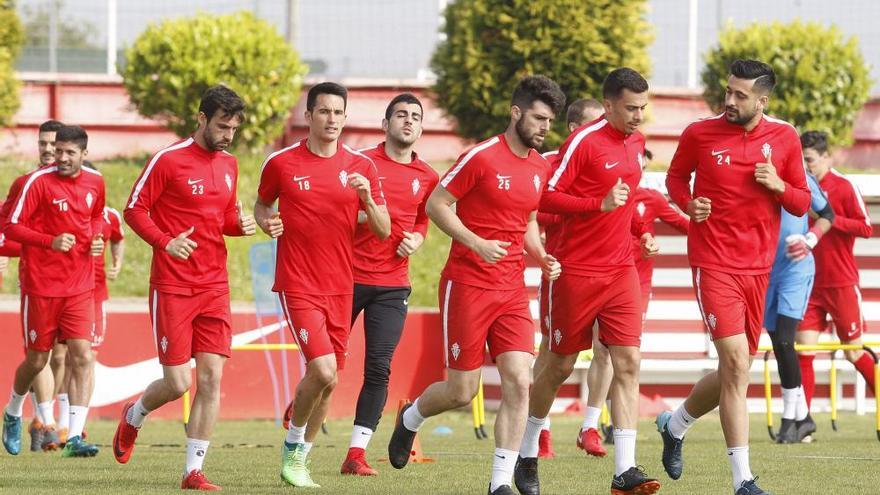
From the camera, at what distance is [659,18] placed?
24250 millimetres

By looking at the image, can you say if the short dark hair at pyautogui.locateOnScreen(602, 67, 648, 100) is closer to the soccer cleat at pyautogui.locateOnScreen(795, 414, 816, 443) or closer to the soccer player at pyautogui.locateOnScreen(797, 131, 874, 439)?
the soccer cleat at pyautogui.locateOnScreen(795, 414, 816, 443)

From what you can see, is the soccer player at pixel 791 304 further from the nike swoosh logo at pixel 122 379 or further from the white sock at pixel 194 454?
the nike swoosh logo at pixel 122 379

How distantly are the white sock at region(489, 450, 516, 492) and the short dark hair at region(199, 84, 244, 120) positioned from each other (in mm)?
2614

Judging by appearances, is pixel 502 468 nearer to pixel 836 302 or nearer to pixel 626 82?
pixel 626 82

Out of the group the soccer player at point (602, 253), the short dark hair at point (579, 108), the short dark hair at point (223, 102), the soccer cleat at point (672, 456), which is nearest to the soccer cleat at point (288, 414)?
the soccer player at point (602, 253)

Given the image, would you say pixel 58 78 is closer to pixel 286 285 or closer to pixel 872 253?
pixel 872 253

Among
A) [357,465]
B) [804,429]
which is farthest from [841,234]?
[357,465]

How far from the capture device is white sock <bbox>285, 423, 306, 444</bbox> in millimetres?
10141

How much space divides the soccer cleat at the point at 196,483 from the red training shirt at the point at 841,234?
6827mm

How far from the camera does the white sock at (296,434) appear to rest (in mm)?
10141

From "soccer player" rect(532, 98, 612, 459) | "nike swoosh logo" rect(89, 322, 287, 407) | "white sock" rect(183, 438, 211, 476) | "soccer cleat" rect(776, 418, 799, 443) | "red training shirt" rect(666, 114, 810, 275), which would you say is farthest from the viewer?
"nike swoosh logo" rect(89, 322, 287, 407)

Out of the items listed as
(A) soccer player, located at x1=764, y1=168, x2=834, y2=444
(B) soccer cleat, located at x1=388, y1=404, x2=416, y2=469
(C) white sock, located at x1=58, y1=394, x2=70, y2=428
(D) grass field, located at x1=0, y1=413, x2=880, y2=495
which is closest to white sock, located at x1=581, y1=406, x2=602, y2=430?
(D) grass field, located at x1=0, y1=413, x2=880, y2=495

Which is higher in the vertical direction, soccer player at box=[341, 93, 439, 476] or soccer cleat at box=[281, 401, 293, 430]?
soccer player at box=[341, 93, 439, 476]

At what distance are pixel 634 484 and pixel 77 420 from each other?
17.4 feet
